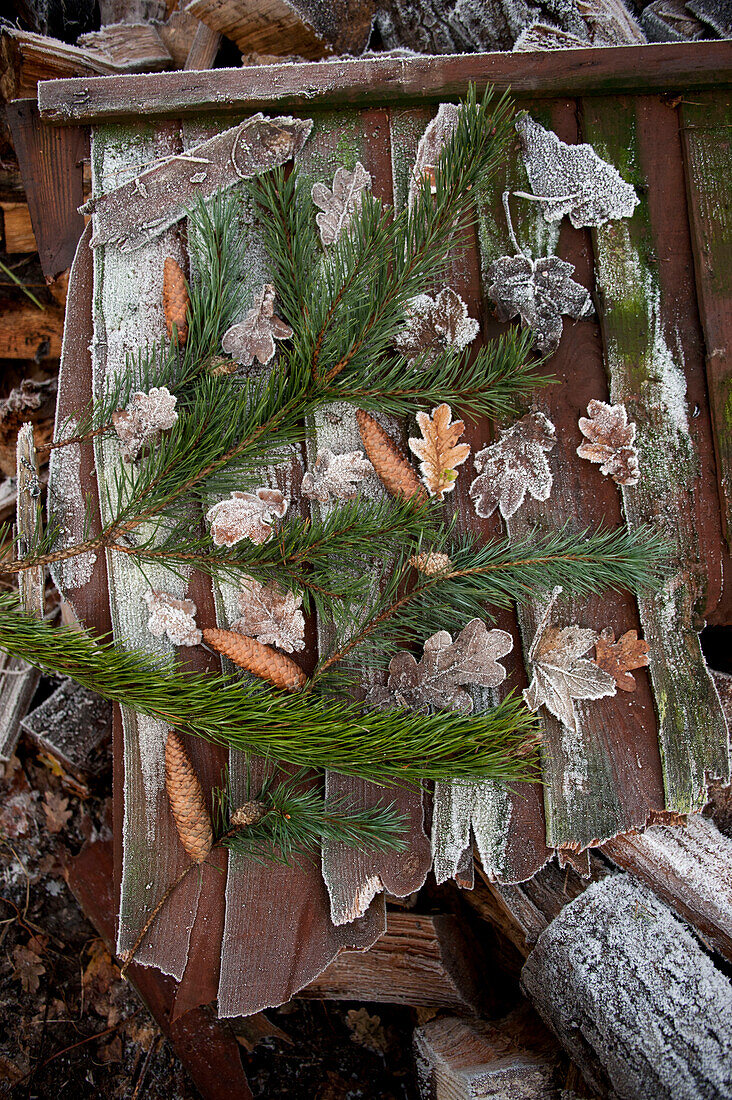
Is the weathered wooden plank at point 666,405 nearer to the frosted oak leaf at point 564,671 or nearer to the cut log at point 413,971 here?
the frosted oak leaf at point 564,671

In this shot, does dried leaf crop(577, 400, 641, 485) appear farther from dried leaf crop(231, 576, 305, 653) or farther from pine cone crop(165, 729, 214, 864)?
pine cone crop(165, 729, 214, 864)

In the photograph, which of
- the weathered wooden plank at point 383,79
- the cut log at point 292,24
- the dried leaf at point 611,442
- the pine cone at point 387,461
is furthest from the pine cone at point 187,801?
the cut log at point 292,24

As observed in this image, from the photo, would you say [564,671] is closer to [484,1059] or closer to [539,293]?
[539,293]

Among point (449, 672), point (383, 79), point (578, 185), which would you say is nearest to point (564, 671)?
point (449, 672)

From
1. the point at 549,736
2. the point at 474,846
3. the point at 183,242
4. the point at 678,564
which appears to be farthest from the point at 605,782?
the point at 183,242

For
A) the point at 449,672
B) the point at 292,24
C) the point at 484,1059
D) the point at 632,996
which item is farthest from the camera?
the point at 292,24

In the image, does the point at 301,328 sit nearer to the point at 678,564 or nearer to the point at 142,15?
the point at 678,564

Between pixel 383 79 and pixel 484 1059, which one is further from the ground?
pixel 383 79
